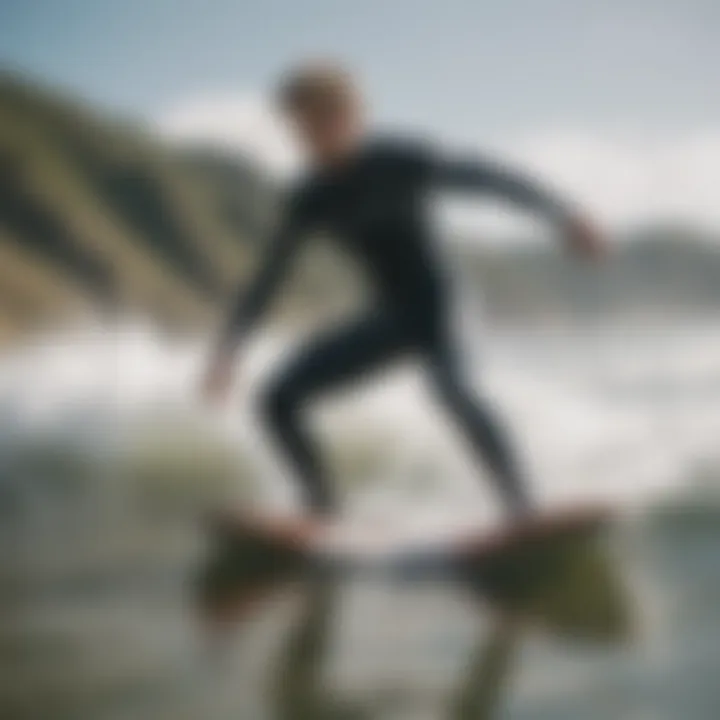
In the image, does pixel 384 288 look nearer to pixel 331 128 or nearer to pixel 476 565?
pixel 331 128

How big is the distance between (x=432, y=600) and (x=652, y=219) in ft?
1.69

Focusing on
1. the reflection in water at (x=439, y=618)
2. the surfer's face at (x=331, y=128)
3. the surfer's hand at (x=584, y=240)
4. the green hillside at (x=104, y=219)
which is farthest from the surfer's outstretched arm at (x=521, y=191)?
the reflection in water at (x=439, y=618)

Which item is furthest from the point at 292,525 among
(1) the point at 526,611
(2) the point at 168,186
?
(2) the point at 168,186

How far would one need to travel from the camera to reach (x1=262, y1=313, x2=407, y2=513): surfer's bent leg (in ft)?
5.02

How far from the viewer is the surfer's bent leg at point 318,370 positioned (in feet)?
5.02

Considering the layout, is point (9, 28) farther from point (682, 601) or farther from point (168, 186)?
point (682, 601)

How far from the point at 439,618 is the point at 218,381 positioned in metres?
0.36

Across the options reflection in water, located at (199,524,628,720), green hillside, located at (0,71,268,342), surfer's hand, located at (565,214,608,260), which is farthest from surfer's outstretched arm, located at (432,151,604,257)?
reflection in water, located at (199,524,628,720)

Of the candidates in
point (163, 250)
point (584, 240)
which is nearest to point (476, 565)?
point (584, 240)

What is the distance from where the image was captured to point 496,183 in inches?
61.2

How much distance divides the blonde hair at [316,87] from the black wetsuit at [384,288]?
2.7 inches

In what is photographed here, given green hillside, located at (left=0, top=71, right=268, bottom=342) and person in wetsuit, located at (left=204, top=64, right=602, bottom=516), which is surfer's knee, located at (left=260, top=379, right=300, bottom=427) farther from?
green hillside, located at (left=0, top=71, right=268, bottom=342)

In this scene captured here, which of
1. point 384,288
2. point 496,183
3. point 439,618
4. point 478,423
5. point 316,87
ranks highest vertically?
point 316,87

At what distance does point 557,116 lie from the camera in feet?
5.31
